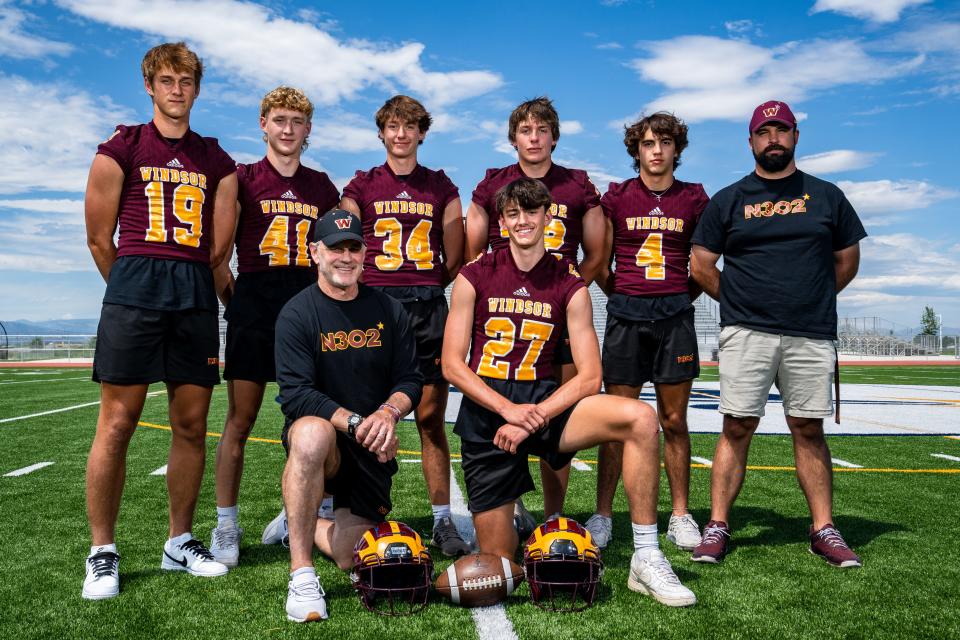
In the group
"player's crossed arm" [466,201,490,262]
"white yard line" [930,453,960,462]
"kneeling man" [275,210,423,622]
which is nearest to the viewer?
"kneeling man" [275,210,423,622]

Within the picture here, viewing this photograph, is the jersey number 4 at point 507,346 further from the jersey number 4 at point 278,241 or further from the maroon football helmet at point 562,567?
the jersey number 4 at point 278,241

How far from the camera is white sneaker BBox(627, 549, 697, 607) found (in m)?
2.95

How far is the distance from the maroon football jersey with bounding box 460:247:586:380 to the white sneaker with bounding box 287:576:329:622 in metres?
1.23

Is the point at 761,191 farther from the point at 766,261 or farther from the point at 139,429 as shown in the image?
the point at 139,429

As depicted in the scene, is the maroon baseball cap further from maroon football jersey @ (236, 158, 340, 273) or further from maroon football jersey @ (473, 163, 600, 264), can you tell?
maroon football jersey @ (236, 158, 340, 273)

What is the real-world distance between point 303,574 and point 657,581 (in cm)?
148

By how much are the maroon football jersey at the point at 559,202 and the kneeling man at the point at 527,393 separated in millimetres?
491

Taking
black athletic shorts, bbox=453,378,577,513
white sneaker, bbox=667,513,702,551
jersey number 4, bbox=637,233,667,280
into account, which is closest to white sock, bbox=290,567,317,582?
black athletic shorts, bbox=453,378,577,513

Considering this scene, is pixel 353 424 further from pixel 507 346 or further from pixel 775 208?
pixel 775 208

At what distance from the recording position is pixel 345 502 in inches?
139

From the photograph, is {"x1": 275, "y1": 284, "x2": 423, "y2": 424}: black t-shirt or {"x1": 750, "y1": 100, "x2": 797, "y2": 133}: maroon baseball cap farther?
{"x1": 750, "y1": 100, "x2": 797, "y2": 133}: maroon baseball cap

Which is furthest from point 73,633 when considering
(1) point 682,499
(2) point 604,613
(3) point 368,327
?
(1) point 682,499

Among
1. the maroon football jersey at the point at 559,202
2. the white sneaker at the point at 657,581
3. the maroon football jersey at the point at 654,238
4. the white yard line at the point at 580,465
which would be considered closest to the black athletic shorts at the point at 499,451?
the white sneaker at the point at 657,581

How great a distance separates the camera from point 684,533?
3.88m
